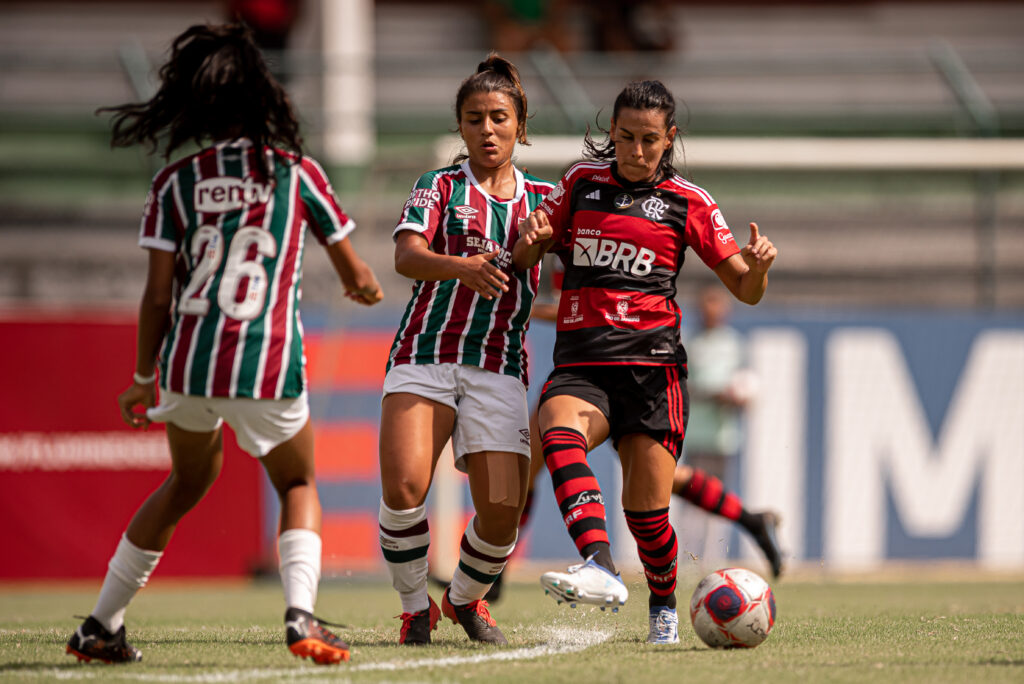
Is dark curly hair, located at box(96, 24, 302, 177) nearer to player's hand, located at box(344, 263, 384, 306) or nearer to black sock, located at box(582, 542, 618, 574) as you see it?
player's hand, located at box(344, 263, 384, 306)

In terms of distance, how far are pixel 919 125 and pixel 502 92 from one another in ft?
30.1

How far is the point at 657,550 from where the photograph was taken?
175 inches

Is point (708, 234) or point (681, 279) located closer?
point (708, 234)

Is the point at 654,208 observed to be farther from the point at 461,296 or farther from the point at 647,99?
the point at 461,296

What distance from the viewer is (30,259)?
11469mm

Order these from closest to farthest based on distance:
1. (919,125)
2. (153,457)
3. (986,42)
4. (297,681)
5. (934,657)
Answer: (297,681) → (934,657) → (153,457) → (919,125) → (986,42)

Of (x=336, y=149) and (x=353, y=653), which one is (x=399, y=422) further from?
(x=336, y=149)

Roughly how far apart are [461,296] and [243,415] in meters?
1.12

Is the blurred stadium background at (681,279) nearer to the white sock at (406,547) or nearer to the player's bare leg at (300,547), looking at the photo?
the white sock at (406,547)

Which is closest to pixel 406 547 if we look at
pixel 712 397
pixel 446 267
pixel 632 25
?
pixel 446 267

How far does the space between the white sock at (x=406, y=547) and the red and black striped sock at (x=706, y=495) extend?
2074 millimetres

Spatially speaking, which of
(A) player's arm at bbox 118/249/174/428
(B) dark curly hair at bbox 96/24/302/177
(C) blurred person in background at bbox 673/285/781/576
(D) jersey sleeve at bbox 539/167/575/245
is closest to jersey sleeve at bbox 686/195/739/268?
(D) jersey sleeve at bbox 539/167/575/245

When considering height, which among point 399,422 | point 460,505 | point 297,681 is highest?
point 399,422

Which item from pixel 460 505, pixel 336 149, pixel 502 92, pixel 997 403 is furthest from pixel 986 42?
pixel 502 92
